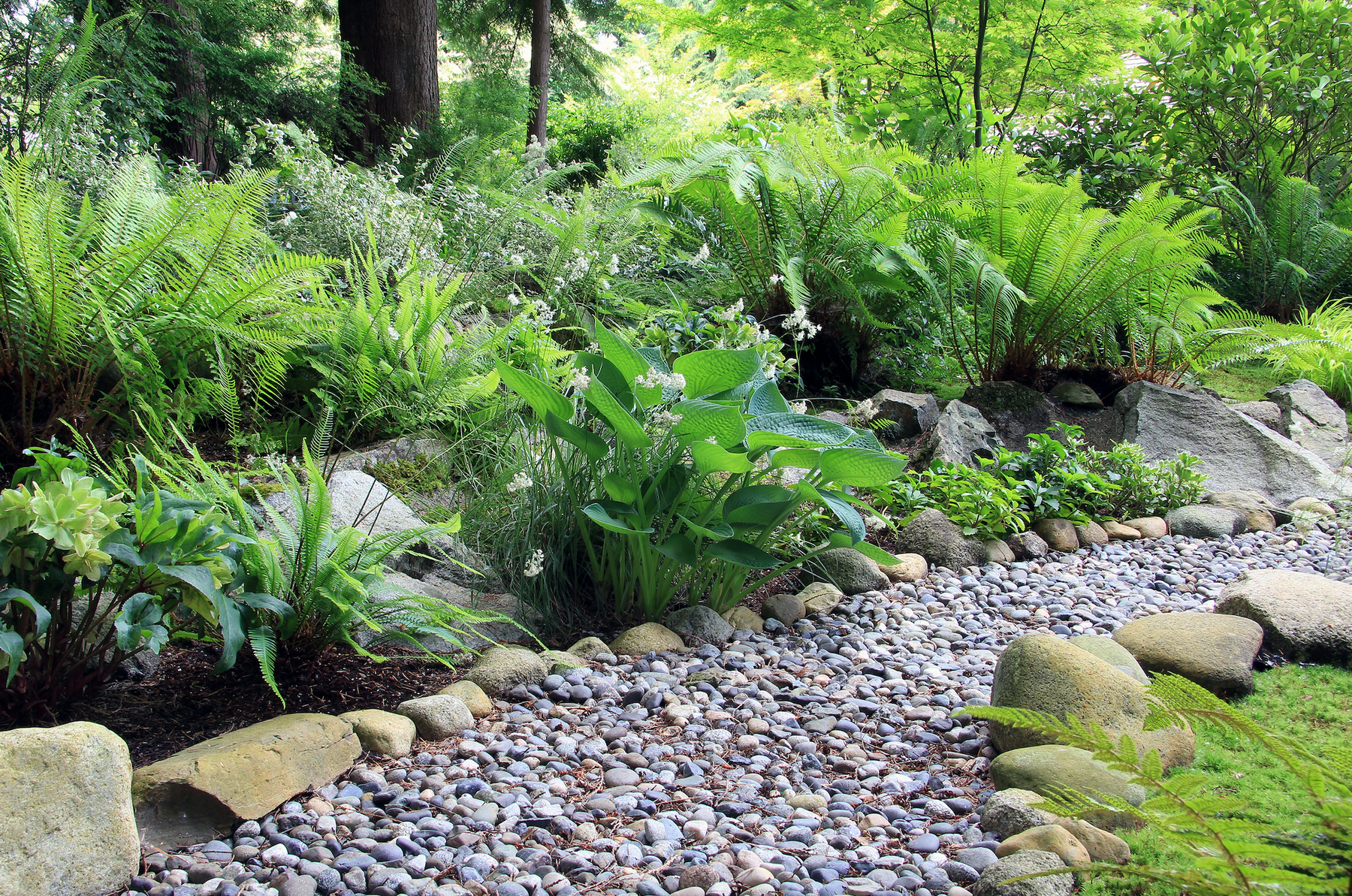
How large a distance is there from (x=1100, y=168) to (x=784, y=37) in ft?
10.1

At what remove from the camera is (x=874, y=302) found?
4750mm

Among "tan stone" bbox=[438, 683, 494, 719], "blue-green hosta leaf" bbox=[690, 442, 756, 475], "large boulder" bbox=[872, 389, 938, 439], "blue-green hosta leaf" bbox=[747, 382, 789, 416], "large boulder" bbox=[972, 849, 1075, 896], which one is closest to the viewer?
"large boulder" bbox=[972, 849, 1075, 896]

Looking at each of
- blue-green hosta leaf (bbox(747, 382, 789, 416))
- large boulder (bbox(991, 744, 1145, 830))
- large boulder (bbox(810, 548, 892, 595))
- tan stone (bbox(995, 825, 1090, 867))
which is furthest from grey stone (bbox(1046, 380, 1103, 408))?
tan stone (bbox(995, 825, 1090, 867))

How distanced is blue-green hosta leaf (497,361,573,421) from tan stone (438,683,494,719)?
2.54 ft

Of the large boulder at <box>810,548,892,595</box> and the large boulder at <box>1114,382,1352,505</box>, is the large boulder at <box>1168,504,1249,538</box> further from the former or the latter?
the large boulder at <box>810,548,892,595</box>

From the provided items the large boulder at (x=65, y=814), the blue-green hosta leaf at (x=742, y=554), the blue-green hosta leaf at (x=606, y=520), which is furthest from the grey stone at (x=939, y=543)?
the large boulder at (x=65, y=814)

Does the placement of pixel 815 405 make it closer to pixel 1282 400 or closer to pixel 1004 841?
pixel 1282 400

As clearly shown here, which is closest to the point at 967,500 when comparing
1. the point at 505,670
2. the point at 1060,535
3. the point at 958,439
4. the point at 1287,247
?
the point at 1060,535

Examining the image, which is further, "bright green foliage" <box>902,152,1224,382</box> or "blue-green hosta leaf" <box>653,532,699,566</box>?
"bright green foliage" <box>902,152,1224,382</box>

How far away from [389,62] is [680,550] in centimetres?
563

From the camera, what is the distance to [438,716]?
192 centimetres

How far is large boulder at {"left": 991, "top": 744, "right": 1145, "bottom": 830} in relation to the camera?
1.58m

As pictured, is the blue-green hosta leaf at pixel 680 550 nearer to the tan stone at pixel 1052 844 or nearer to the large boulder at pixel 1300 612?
the tan stone at pixel 1052 844

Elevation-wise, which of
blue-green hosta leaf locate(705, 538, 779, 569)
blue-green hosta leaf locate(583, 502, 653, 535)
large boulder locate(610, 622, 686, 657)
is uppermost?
blue-green hosta leaf locate(583, 502, 653, 535)
